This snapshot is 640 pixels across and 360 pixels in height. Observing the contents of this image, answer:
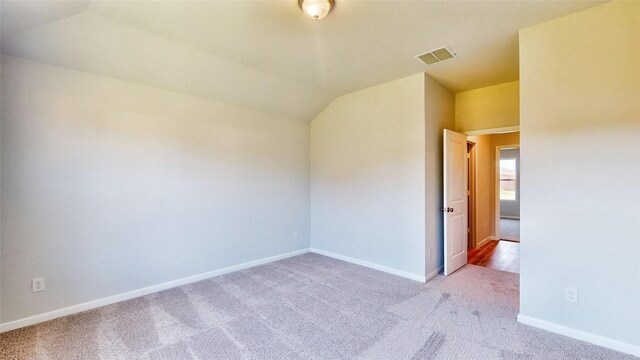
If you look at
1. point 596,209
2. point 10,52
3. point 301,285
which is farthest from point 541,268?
point 10,52

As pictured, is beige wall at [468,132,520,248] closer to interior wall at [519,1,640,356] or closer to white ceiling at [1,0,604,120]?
white ceiling at [1,0,604,120]

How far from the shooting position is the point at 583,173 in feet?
7.16

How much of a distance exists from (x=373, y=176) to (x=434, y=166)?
2.81 feet

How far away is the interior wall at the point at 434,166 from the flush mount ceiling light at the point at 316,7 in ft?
6.28

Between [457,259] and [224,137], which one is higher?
[224,137]

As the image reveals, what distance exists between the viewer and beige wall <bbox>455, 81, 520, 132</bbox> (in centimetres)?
365

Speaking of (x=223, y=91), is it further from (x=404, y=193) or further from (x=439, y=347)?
(x=439, y=347)

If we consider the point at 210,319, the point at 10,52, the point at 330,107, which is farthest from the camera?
the point at 330,107

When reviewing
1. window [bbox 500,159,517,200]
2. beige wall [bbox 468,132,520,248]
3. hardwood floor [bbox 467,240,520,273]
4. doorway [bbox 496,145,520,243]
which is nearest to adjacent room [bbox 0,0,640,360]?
hardwood floor [bbox 467,240,520,273]

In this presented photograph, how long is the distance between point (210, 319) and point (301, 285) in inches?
45.3

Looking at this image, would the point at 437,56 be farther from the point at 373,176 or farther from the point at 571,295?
the point at 571,295

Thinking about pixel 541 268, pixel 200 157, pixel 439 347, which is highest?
pixel 200 157

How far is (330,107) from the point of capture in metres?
4.63

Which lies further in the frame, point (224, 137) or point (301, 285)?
point (224, 137)
